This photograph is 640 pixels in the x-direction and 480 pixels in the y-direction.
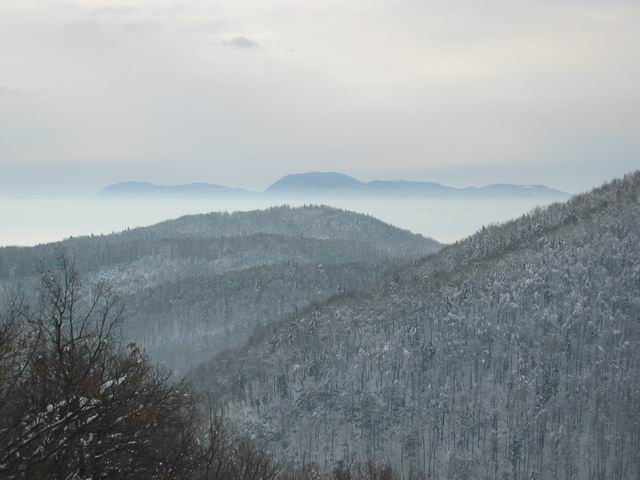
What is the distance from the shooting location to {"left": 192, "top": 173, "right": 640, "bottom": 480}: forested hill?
15538 centimetres

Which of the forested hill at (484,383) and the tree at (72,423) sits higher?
the tree at (72,423)

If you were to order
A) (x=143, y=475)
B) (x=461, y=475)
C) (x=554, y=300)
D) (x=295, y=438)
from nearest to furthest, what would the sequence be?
(x=143, y=475) → (x=461, y=475) → (x=295, y=438) → (x=554, y=300)

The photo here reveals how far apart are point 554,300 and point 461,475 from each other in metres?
63.0

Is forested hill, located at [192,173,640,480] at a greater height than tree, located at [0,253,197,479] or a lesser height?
lesser

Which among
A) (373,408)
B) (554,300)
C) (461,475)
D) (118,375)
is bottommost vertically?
(461,475)

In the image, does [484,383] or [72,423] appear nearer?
[72,423]

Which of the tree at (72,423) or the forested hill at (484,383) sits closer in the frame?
the tree at (72,423)

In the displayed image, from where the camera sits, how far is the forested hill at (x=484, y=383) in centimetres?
15538

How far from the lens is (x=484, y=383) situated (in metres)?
172

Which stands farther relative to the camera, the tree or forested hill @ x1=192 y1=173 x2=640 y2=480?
forested hill @ x1=192 y1=173 x2=640 y2=480

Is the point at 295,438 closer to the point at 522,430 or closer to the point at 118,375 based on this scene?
the point at 522,430

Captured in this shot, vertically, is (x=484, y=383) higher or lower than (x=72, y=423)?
lower

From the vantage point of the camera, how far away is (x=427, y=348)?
181250 millimetres

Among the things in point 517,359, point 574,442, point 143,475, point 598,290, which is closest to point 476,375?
point 517,359
